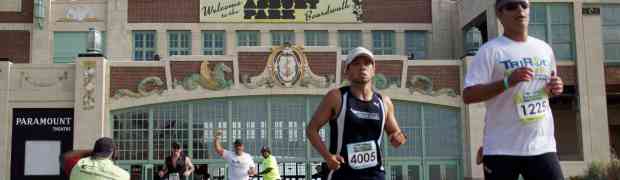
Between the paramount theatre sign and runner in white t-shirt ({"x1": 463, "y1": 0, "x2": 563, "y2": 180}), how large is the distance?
2691 cm

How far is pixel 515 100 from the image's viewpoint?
5789mm

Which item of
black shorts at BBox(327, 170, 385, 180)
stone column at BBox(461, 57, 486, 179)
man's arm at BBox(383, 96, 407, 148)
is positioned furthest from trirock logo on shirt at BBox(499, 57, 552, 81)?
stone column at BBox(461, 57, 486, 179)

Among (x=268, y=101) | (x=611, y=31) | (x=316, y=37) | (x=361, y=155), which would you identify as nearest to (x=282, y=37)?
(x=316, y=37)

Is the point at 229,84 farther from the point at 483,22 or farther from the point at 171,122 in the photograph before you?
the point at 483,22

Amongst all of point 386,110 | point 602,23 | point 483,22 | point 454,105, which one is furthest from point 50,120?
point 386,110

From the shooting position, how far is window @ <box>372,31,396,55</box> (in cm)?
3322

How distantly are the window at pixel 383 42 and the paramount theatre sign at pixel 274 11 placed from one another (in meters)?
1.05

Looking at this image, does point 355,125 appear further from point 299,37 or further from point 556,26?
point 299,37

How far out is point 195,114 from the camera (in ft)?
93.6

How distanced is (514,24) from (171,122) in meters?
23.5

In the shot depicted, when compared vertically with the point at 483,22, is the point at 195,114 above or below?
below

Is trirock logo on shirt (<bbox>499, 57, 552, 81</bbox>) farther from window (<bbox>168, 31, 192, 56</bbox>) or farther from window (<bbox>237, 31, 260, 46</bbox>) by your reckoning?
window (<bbox>168, 31, 192, 56</bbox>)

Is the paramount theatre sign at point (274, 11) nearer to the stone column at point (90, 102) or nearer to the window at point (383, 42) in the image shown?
the window at point (383, 42)

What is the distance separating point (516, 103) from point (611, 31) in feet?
86.0
